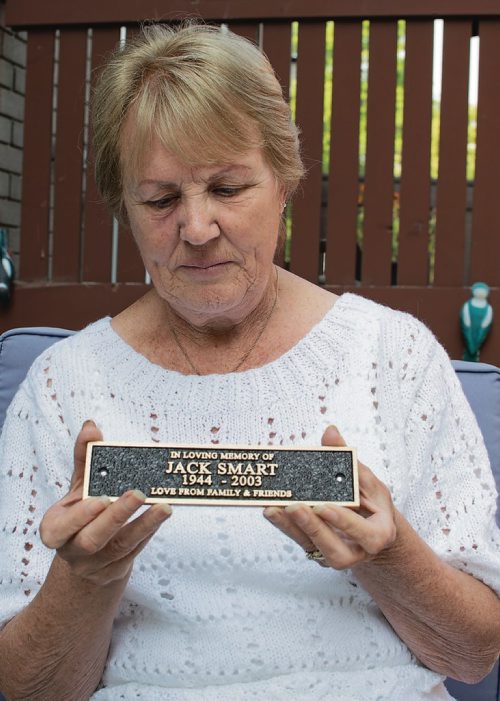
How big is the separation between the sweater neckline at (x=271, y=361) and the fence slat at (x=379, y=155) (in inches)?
51.8

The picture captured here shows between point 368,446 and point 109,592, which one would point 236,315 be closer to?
point 368,446

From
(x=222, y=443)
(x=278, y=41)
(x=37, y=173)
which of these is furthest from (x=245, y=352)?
(x=37, y=173)

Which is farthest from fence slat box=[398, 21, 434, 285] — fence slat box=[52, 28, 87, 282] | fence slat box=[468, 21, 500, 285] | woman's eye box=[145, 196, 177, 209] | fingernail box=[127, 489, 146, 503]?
fingernail box=[127, 489, 146, 503]

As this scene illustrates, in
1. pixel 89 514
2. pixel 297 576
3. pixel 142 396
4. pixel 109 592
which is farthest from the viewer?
pixel 142 396

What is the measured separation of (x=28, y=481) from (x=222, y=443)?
1.22 feet

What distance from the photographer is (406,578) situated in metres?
1.35

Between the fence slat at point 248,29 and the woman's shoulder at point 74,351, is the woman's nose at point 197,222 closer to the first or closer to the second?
the woman's shoulder at point 74,351

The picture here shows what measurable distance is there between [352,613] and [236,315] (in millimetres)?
571

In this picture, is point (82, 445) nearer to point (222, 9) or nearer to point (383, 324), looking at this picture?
point (383, 324)

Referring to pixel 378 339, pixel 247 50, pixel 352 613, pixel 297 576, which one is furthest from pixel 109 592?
pixel 247 50

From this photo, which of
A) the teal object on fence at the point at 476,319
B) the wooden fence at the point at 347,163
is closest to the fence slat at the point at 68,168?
the wooden fence at the point at 347,163

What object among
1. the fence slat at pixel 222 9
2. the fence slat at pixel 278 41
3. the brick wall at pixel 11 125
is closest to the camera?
the fence slat at pixel 222 9

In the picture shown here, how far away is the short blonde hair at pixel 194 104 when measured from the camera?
1.47 metres

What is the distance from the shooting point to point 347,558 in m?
1.17
